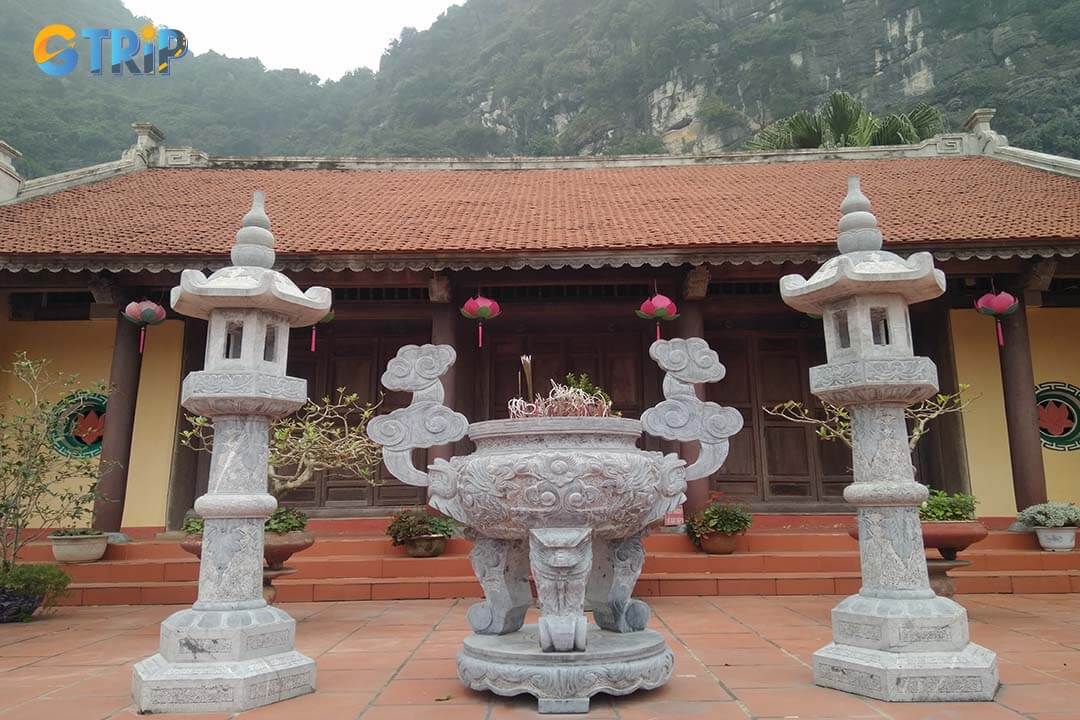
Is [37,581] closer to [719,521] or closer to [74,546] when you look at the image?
[74,546]

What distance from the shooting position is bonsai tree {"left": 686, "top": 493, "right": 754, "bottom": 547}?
20.9 ft

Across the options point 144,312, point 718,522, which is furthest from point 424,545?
point 144,312

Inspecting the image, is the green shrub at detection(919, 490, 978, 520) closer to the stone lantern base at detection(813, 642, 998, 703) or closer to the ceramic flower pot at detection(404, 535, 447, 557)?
the stone lantern base at detection(813, 642, 998, 703)

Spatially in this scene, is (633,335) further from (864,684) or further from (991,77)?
(991,77)

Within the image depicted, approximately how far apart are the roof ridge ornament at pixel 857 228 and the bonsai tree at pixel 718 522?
337cm

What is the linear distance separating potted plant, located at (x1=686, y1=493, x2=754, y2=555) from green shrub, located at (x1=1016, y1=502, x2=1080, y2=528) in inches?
106

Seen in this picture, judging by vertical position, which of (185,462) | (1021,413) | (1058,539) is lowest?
(1058,539)

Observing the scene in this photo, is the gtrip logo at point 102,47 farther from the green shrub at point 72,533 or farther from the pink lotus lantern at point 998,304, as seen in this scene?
the pink lotus lantern at point 998,304

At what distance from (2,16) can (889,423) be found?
44.4 meters

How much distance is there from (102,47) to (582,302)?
96.0 feet

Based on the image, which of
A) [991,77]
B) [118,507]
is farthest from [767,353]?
[991,77]

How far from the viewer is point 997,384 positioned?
8.09 meters

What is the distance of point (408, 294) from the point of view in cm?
823

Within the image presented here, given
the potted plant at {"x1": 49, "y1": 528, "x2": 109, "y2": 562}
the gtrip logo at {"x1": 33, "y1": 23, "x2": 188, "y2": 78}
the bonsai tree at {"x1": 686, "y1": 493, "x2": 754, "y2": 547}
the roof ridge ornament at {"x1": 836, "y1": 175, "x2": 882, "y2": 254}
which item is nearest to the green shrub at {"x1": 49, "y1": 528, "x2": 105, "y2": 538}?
the potted plant at {"x1": 49, "y1": 528, "x2": 109, "y2": 562}
